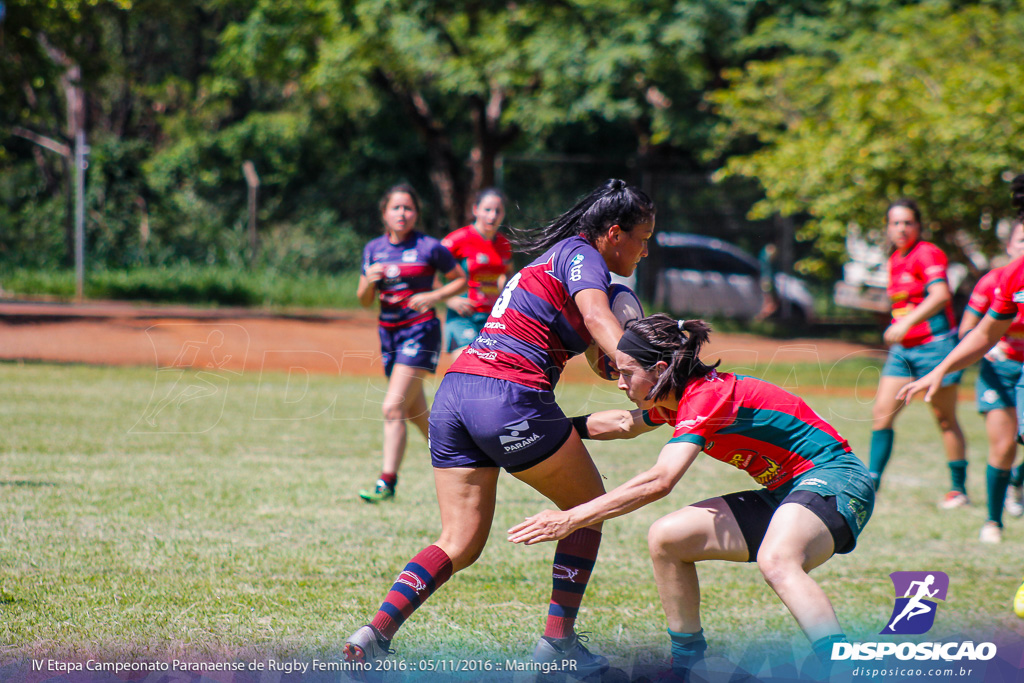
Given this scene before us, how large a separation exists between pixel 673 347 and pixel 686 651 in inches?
45.7

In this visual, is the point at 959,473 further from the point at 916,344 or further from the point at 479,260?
the point at 479,260

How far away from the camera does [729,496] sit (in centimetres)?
368

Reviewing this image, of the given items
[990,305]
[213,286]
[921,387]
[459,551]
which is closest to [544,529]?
[459,551]

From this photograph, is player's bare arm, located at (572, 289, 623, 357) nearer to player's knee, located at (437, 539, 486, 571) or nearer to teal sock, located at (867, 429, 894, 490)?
player's knee, located at (437, 539, 486, 571)

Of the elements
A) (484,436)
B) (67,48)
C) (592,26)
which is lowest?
(484,436)

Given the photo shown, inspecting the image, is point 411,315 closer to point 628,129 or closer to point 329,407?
point 329,407

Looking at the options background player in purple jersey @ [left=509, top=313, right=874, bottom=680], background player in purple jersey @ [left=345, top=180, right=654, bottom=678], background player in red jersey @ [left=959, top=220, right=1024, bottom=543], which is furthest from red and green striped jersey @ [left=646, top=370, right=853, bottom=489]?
background player in red jersey @ [left=959, top=220, right=1024, bottom=543]

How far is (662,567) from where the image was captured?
11.6 feet

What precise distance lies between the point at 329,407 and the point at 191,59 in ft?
92.8

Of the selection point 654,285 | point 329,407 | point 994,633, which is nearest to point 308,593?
point 994,633

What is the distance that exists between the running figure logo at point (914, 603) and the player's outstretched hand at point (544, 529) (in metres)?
1.70

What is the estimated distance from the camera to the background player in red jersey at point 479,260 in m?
7.74

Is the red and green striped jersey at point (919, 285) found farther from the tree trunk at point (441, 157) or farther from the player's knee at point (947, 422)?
the tree trunk at point (441, 157)

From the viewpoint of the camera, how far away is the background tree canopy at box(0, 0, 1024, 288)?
15.1m
